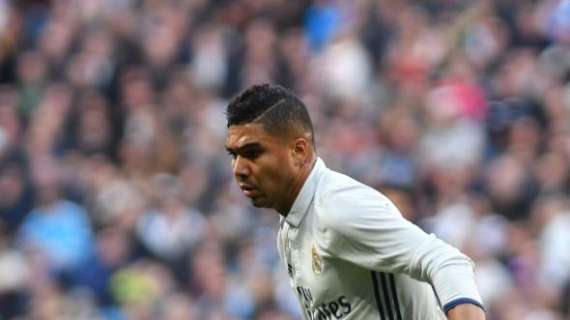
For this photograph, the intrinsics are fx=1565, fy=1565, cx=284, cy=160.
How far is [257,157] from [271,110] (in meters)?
0.17

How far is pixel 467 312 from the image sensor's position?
15.9ft

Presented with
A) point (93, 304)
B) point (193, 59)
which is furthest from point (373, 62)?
point (93, 304)

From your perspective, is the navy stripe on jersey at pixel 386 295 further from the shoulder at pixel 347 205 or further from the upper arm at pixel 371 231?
the shoulder at pixel 347 205

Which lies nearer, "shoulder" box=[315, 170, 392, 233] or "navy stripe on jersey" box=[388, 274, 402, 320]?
"shoulder" box=[315, 170, 392, 233]

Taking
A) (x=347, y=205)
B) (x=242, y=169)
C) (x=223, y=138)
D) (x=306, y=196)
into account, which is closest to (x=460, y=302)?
(x=347, y=205)

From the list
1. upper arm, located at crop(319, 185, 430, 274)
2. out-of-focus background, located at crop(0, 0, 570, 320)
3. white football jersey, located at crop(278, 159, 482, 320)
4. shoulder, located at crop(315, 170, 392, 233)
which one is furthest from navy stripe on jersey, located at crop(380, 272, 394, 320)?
out-of-focus background, located at crop(0, 0, 570, 320)

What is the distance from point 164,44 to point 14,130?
1929 mm

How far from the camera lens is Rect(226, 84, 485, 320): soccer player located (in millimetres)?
5145

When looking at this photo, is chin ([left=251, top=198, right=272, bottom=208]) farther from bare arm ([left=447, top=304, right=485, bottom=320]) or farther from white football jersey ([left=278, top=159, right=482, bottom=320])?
bare arm ([left=447, top=304, right=485, bottom=320])

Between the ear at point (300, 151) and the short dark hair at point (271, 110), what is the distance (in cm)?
4

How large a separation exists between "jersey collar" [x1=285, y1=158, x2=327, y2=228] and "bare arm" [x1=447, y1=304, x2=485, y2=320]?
0.86 meters

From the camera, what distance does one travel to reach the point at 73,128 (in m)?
13.9

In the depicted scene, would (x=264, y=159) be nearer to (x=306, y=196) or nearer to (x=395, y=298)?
(x=306, y=196)

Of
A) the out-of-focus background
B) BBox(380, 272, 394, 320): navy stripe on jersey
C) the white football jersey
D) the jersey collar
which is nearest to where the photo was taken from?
the white football jersey
